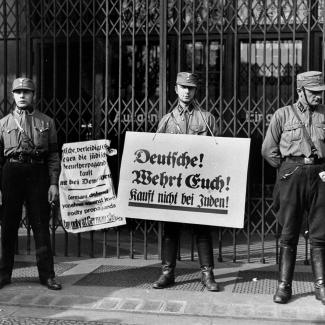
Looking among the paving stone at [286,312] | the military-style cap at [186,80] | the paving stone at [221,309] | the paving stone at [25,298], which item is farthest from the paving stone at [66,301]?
the military-style cap at [186,80]

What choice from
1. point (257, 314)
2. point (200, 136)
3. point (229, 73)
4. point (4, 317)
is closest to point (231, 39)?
point (229, 73)

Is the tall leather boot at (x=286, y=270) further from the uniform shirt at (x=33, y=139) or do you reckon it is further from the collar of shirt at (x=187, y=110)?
the uniform shirt at (x=33, y=139)

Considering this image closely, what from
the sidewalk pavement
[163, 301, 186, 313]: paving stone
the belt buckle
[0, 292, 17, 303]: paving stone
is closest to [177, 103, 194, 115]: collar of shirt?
the belt buckle

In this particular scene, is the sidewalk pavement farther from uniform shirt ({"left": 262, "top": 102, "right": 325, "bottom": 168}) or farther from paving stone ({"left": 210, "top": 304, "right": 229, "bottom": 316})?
uniform shirt ({"left": 262, "top": 102, "right": 325, "bottom": 168})

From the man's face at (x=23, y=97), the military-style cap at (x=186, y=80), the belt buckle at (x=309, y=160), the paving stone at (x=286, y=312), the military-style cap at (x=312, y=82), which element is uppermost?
the military-style cap at (x=186, y=80)

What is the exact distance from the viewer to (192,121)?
6.29 metres

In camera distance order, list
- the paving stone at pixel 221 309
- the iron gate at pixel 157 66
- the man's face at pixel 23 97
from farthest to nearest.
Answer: the iron gate at pixel 157 66 < the man's face at pixel 23 97 < the paving stone at pixel 221 309

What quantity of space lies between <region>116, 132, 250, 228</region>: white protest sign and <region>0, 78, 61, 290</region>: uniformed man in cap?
0.85 metres

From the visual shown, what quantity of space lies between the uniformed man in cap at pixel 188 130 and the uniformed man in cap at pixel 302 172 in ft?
2.46

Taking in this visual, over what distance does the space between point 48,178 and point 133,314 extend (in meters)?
1.76

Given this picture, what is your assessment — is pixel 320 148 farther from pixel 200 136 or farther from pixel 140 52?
pixel 140 52

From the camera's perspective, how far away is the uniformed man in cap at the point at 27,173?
604cm

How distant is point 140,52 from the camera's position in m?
9.86

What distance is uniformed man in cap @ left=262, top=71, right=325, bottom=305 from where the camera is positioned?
565cm
